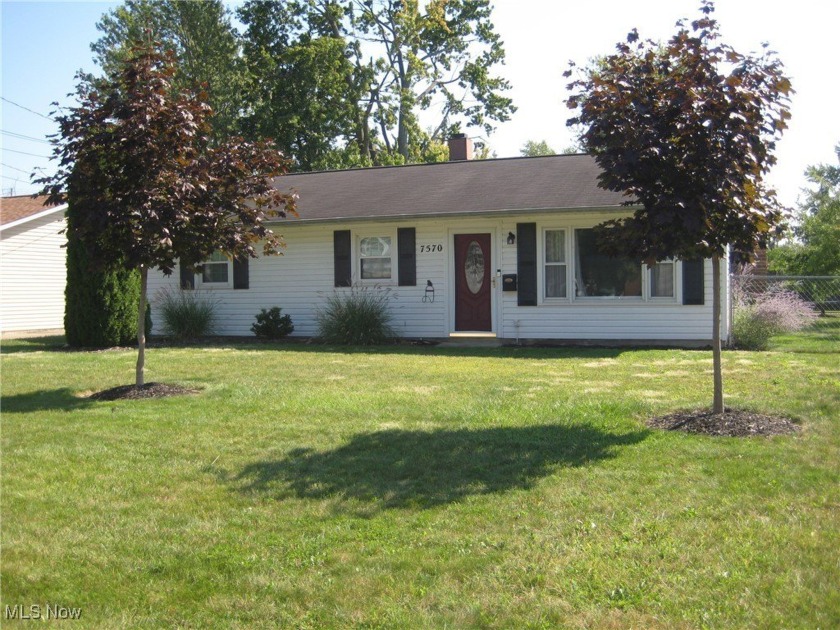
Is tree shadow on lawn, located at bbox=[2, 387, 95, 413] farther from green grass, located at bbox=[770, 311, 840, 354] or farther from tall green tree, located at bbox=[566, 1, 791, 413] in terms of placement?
green grass, located at bbox=[770, 311, 840, 354]

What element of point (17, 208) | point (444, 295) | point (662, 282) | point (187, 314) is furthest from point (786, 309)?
point (17, 208)

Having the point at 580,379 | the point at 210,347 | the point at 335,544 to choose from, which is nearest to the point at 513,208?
the point at 580,379

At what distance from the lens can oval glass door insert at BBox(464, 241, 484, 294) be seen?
51.1 feet

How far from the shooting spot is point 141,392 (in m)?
8.90

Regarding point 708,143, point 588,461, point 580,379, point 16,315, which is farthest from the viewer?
point 16,315

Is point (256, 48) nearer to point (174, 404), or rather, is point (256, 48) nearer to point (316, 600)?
point (174, 404)

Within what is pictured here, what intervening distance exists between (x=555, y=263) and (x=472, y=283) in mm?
1777

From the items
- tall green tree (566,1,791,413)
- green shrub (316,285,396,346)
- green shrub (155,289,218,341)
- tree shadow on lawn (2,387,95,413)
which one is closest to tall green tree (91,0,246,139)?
green shrub (155,289,218,341)

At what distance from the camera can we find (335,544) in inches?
170

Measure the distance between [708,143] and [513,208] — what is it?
7728mm

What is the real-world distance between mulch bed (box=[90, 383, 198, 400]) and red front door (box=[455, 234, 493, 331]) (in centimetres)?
750

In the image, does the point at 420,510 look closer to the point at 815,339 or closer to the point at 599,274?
the point at 599,274

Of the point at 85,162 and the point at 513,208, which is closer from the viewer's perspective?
the point at 85,162

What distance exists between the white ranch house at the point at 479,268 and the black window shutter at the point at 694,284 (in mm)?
18
